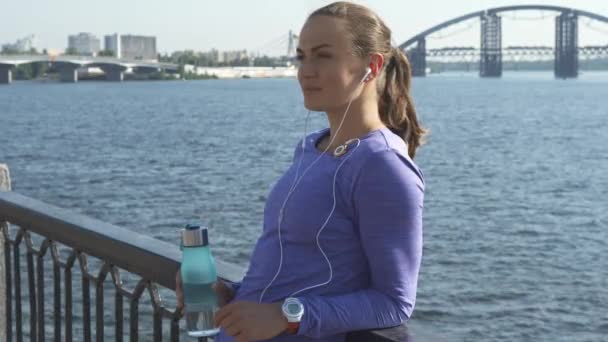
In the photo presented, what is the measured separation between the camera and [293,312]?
1.61 metres

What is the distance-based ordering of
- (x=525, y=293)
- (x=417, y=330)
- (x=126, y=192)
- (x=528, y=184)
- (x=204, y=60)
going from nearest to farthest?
(x=417, y=330), (x=525, y=293), (x=126, y=192), (x=528, y=184), (x=204, y=60)

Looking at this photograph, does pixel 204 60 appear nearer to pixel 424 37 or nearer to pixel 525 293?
pixel 424 37

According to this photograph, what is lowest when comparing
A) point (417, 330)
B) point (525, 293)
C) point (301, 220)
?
point (525, 293)

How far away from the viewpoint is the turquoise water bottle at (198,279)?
5.84 ft

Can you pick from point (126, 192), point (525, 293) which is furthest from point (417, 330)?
point (126, 192)

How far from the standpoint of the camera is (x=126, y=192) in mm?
24031

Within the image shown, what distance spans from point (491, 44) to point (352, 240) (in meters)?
143

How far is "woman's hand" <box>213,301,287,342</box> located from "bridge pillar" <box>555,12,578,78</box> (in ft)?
444

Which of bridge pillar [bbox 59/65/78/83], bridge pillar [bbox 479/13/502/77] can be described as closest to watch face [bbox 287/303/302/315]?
bridge pillar [bbox 59/65/78/83]

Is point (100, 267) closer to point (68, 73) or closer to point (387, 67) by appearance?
point (387, 67)

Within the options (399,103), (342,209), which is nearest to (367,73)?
(399,103)

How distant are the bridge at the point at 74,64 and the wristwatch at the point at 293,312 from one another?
9329 cm

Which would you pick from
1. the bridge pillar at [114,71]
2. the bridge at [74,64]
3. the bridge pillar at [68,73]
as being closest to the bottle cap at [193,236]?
the bridge at [74,64]

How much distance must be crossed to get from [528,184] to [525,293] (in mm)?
13257
